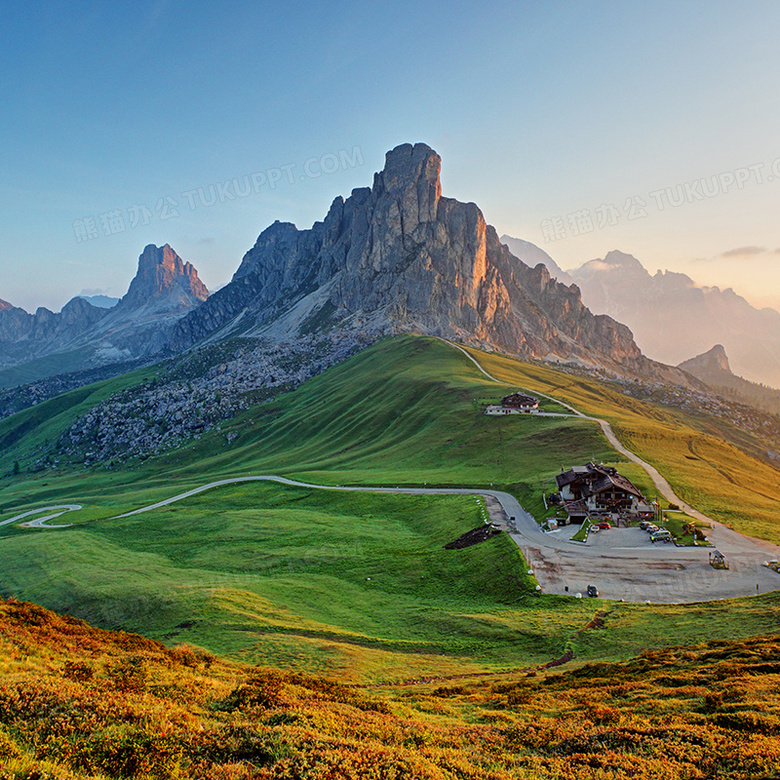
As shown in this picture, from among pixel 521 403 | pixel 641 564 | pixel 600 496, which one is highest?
pixel 521 403

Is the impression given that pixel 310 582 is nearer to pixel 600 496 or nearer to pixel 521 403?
pixel 600 496

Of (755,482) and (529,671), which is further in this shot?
(755,482)

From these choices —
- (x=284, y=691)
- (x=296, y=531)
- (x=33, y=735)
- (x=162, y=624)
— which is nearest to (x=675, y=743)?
(x=284, y=691)

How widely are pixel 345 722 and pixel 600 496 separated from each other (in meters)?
61.0

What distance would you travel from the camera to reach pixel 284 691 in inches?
971

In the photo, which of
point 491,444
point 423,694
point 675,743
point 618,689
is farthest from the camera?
point 491,444

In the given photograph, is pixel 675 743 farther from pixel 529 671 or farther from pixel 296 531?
pixel 296 531

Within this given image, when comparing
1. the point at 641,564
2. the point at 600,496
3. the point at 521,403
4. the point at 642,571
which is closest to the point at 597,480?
the point at 600,496

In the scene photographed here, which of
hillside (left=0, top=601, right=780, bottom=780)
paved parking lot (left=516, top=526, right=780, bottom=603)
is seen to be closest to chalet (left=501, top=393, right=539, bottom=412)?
paved parking lot (left=516, top=526, right=780, bottom=603)

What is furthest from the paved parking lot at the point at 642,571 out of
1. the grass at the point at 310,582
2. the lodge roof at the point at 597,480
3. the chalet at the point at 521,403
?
the chalet at the point at 521,403

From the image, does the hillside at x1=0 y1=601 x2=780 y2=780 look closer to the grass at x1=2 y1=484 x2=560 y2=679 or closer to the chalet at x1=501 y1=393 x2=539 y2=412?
the grass at x1=2 y1=484 x2=560 y2=679

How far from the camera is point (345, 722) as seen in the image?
21.0 m

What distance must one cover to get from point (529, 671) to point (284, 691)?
21.2m

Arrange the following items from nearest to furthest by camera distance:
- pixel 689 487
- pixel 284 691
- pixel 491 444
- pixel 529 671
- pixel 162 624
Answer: pixel 284 691 < pixel 529 671 < pixel 162 624 < pixel 689 487 < pixel 491 444
